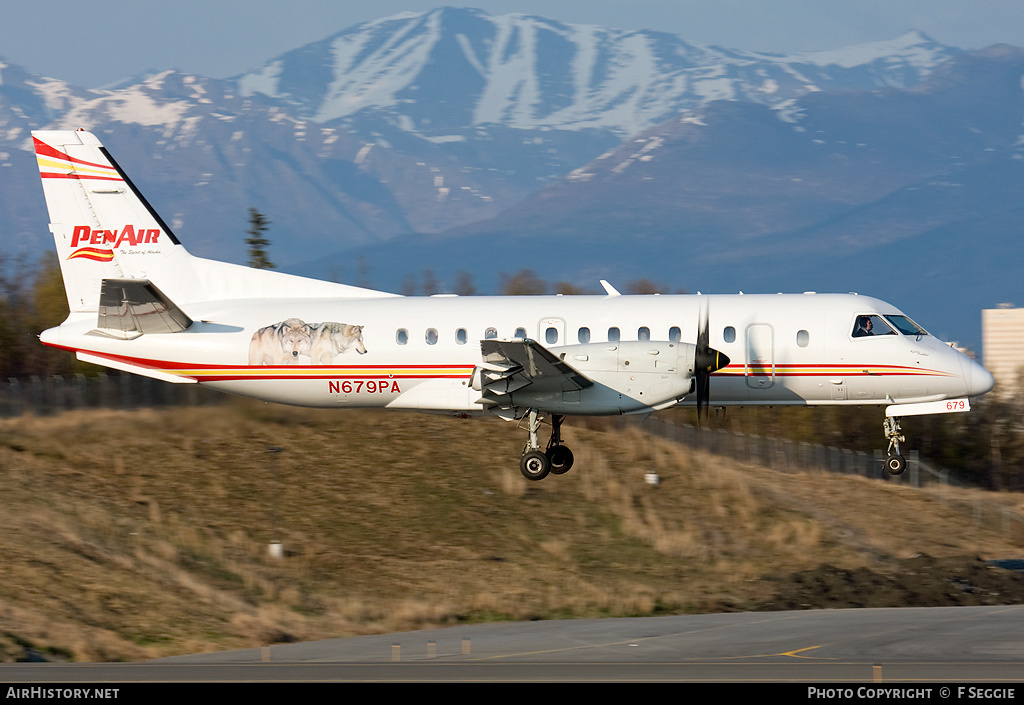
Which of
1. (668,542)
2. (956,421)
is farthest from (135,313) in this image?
(956,421)

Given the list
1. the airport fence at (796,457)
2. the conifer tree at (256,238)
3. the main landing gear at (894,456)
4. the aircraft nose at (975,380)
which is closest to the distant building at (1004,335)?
the airport fence at (796,457)

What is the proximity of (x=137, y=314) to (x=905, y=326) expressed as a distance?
15.1 meters

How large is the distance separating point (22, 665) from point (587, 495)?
1820 cm

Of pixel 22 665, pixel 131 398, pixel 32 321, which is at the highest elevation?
pixel 32 321

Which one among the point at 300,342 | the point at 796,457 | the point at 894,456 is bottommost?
the point at 796,457

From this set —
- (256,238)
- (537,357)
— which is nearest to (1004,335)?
(256,238)

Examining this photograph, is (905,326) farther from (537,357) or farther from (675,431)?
(675,431)

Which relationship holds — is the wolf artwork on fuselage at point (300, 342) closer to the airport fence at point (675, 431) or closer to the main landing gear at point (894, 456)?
the airport fence at point (675, 431)

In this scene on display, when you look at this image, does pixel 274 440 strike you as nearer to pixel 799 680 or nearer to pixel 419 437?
pixel 419 437

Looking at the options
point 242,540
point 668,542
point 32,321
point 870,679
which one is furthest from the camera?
point 32,321

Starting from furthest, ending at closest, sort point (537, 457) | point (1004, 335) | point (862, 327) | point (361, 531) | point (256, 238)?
point (1004, 335)
point (256, 238)
point (361, 531)
point (862, 327)
point (537, 457)

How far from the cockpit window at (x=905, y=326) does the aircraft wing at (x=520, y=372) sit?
6248 mm

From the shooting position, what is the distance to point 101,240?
2448cm

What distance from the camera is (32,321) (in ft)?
159
